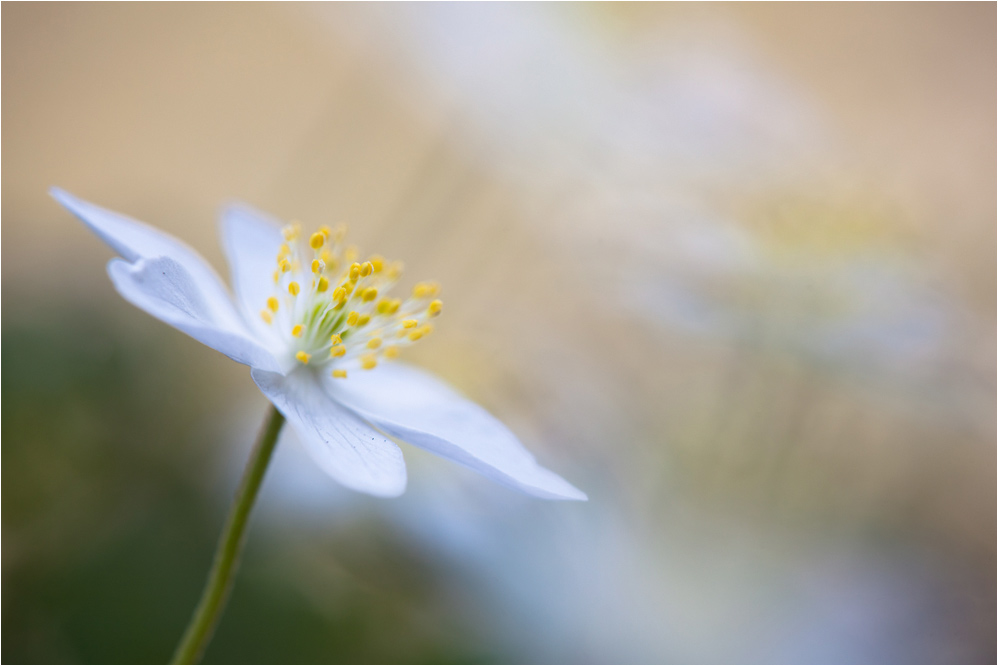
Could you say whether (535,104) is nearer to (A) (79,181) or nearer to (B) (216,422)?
(B) (216,422)

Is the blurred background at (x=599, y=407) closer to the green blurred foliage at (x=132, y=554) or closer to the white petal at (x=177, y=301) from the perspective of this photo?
the green blurred foliage at (x=132, y=554)

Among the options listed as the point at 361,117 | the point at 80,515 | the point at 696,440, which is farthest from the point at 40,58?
the point at 696,440

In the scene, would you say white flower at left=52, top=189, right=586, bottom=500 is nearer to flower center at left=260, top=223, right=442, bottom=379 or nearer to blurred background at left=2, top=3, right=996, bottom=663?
flower center at left=260, top=223, right=442, bottom=379

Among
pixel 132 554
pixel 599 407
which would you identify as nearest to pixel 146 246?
pixel 132 554

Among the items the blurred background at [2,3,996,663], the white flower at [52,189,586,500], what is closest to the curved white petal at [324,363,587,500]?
the white flower at [52,189,586,500]

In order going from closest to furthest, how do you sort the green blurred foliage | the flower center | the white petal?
1. the white petal
2. the flower center
3. the green blurred foliage

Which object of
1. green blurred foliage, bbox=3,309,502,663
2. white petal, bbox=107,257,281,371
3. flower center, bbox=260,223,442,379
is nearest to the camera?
white petal, bbox=107,257,281,371

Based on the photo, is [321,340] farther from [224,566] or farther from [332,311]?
[224,566]

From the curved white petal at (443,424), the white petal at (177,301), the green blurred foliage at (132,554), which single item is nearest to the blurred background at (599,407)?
the green blurred foliage at (132,554)
